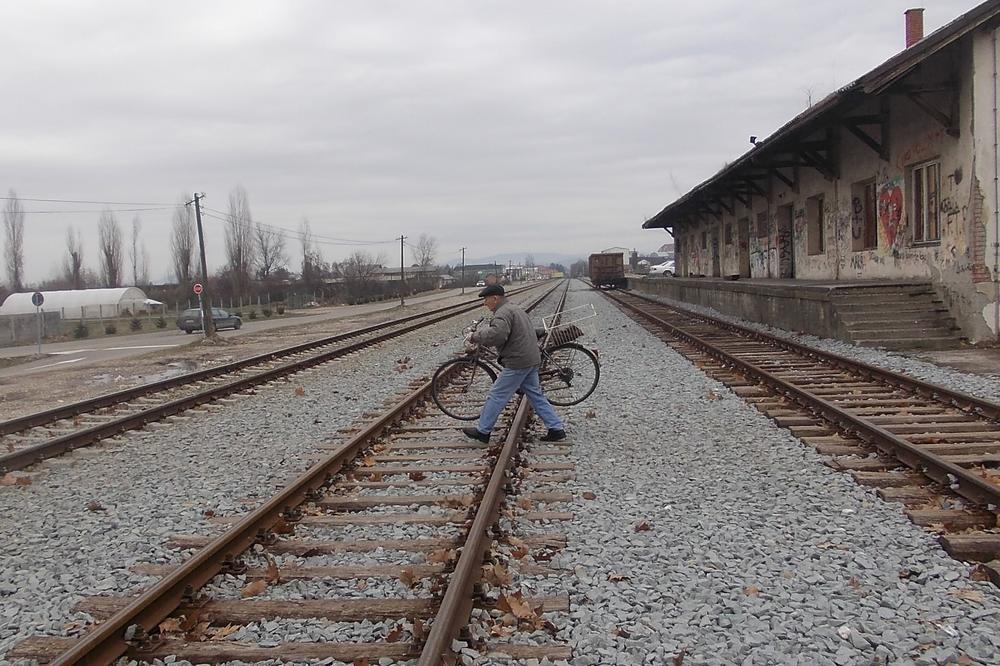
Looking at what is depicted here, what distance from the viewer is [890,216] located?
17.8 meters

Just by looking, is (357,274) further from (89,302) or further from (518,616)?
(518,616)

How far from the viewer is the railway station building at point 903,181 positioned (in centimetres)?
1388

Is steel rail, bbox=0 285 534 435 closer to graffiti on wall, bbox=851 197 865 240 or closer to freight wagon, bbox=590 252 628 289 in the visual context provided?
graffiti on wall, bbox=851 197 865 240

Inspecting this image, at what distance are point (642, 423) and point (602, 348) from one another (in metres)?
8.49

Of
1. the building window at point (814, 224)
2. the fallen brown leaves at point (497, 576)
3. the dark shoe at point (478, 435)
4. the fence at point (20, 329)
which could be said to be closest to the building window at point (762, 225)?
the building window at point (814, 224)

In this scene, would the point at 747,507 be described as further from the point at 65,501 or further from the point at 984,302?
the point at 984,302

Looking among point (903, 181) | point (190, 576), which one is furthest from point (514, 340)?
point (903, 181)

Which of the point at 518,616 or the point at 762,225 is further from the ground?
the point at 762,225

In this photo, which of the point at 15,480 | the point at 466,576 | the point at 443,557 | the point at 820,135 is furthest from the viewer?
the point at 820,135

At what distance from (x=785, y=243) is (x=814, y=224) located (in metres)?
3.30

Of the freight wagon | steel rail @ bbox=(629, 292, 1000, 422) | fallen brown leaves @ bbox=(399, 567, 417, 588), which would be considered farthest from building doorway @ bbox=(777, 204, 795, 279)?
the freight wagon

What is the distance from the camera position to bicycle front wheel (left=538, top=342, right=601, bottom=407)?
10.1m

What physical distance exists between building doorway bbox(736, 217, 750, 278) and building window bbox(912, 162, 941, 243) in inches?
640

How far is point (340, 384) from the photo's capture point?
44.3ft
